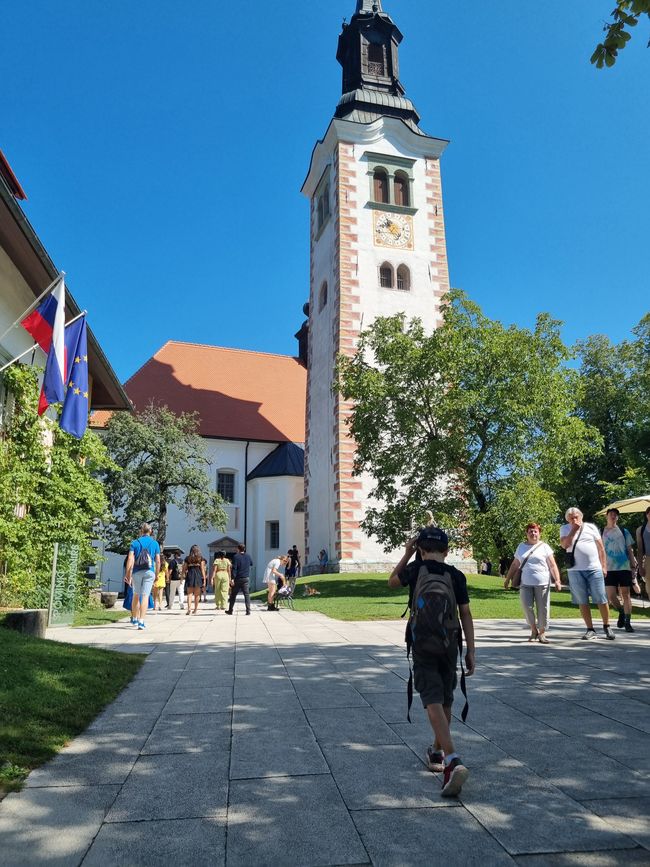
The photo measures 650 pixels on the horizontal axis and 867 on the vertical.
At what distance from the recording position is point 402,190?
34.4 meters

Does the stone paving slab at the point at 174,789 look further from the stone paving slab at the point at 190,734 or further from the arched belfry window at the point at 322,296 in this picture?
the arched belfry window at the point at 322,296

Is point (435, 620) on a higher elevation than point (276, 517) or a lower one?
lower

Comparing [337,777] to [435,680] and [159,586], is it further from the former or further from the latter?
[159,586]

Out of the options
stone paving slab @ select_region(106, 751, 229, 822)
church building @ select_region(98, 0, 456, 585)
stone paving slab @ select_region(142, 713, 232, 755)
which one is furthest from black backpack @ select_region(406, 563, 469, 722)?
church building @ select_region(98, 0, 456, 585)

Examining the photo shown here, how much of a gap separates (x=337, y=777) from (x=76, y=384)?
10.8 m

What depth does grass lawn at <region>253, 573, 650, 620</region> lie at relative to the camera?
564 inches

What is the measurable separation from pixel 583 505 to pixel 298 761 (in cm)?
3774

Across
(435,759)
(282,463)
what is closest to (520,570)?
(435,759)

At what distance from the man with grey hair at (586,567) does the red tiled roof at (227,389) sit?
32064mm

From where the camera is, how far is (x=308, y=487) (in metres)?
34.2

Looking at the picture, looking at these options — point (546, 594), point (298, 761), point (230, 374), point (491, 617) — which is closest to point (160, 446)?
point (230, 374)

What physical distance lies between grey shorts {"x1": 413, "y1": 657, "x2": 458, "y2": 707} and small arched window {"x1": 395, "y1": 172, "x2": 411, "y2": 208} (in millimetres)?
32661

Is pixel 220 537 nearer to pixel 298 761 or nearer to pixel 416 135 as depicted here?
pixel 416 135

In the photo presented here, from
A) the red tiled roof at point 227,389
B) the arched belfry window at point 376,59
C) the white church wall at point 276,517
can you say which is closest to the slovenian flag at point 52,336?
the red tiled roof at point 227,389
